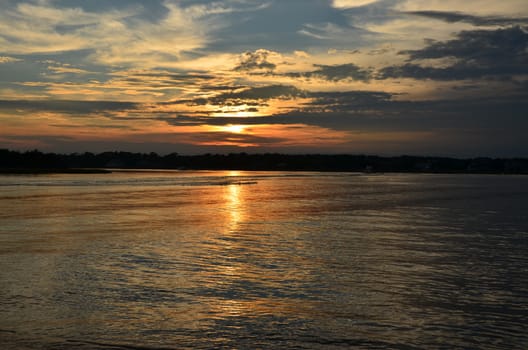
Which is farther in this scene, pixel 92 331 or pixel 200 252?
pixel 200 252

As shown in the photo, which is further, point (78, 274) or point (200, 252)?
point (200, 252)

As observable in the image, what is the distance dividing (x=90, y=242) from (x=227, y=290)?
10492 mm

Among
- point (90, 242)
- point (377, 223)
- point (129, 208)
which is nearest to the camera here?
point (90, 242)

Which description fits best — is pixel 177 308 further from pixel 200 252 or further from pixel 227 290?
pixel 200 252

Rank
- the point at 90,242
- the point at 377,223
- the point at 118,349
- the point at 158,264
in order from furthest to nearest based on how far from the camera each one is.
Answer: the point at 377,223, the point at 90,242, the point at 158,264, the point at 118,349

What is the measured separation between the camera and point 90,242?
2280cm

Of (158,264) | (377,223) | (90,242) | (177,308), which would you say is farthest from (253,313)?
(377,223)

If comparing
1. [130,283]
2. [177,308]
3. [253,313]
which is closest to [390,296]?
[253,313]

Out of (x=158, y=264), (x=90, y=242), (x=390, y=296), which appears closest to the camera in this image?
(x=390, y=296)

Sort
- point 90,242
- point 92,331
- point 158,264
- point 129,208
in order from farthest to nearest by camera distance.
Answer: point 129,208, point 90,242, point 158,264, point 92,331

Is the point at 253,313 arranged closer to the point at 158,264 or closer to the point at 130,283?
the point at 130,283

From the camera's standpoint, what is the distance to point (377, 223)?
32375 millimetres

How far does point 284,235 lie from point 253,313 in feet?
46.3

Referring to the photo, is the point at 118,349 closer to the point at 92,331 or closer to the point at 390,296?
the point at 92,331
